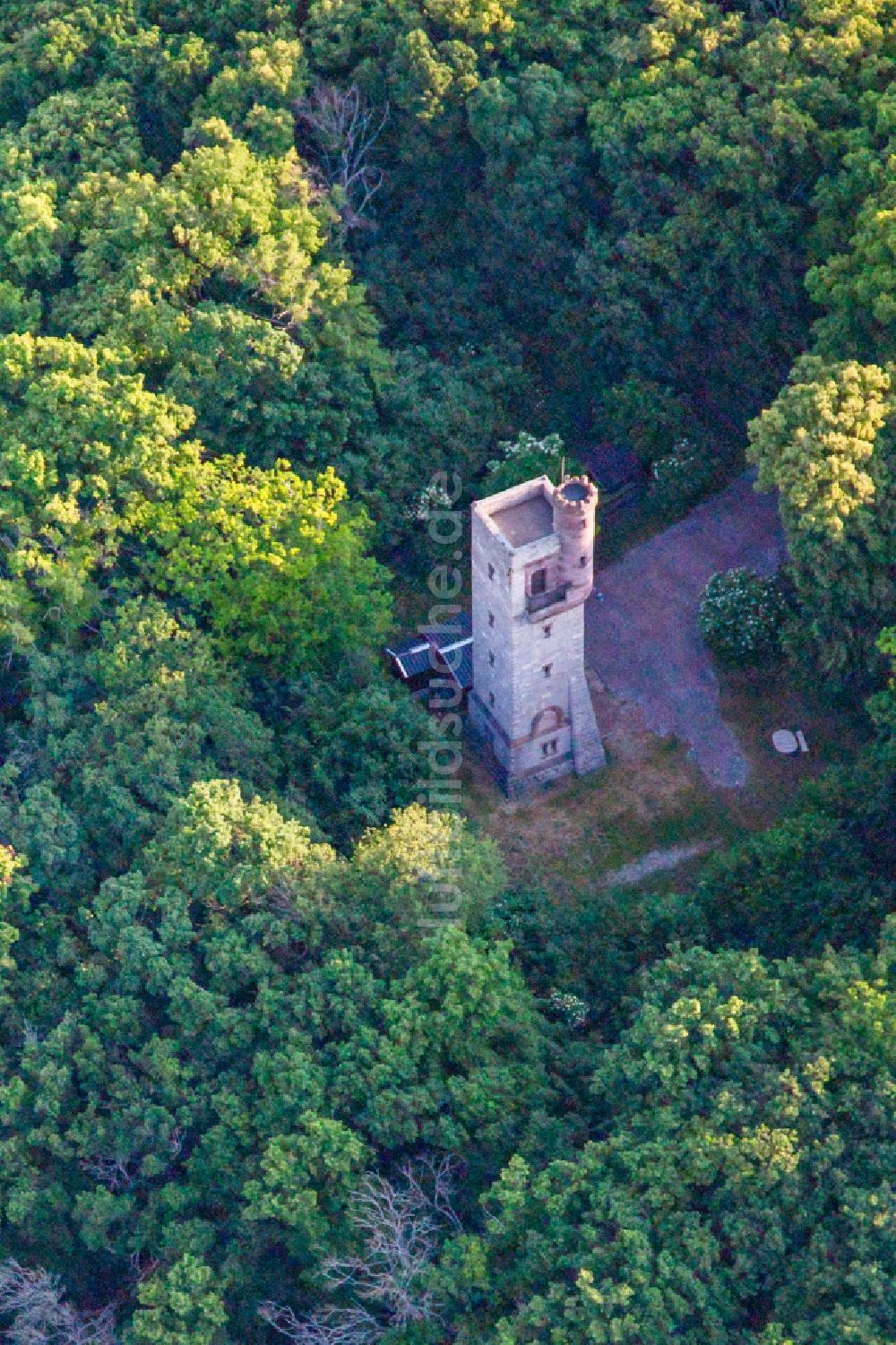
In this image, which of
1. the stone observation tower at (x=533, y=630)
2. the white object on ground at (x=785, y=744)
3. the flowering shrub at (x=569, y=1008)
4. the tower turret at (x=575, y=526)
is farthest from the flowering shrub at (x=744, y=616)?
the flowering shrub at (x=569, y=1008)

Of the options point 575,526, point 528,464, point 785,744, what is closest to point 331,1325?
point 575,526

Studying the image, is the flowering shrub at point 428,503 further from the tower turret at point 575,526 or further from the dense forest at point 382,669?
the tower turret at point 575,526

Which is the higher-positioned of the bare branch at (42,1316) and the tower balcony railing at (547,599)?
the tower balcony railing at (547,599)

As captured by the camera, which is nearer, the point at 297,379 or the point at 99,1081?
the point at 99,1081

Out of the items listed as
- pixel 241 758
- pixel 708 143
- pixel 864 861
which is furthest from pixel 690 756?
pixel 708 143

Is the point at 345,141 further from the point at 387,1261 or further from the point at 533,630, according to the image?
the point at 387,1261

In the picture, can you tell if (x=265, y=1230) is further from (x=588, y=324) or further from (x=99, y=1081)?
(x=588, y=324)

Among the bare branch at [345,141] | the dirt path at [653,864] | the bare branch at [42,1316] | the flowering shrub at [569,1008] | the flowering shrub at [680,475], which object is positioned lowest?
the bare branch at [42,1316]
